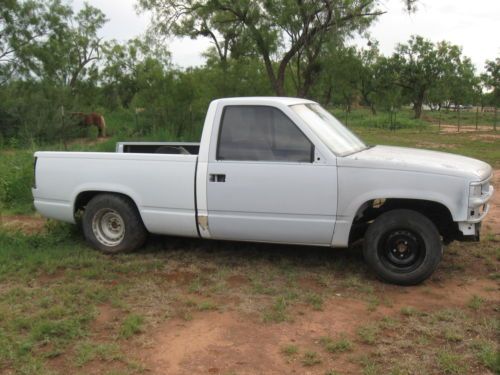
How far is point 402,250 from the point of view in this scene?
4.97 meters

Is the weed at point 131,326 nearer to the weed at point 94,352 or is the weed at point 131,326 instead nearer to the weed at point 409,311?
the weed at point 94,352

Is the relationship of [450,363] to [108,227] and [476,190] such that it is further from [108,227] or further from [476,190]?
[108,227]

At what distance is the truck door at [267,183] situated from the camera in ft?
16.5

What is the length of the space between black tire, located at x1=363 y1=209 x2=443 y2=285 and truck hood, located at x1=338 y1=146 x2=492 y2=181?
44cm

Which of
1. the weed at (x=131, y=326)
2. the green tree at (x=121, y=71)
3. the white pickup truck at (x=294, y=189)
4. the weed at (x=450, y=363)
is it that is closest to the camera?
the weed at (x=450, y=363)

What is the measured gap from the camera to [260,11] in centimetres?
2455

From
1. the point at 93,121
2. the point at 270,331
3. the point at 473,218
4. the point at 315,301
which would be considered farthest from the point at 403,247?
the point at 93,121

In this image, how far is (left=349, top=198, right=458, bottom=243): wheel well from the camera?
5.03m

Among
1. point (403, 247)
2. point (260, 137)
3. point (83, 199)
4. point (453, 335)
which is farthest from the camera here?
point (83, 199)

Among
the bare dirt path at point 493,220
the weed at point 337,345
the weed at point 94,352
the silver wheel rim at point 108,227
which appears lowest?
the weed at point 94,352

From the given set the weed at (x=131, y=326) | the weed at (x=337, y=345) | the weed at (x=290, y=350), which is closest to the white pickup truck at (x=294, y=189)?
the weed at (x=337, y=345)

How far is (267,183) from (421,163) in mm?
1424

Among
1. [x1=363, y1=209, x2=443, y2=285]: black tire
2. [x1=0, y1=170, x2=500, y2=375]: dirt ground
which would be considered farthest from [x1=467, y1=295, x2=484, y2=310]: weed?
[x1=363, y1=209, x2=443, y2=285]: black tire

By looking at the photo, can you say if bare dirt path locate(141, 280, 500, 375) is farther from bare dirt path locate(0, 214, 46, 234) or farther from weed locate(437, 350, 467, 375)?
bare dirt path locate(0, 214, 46, 234)
